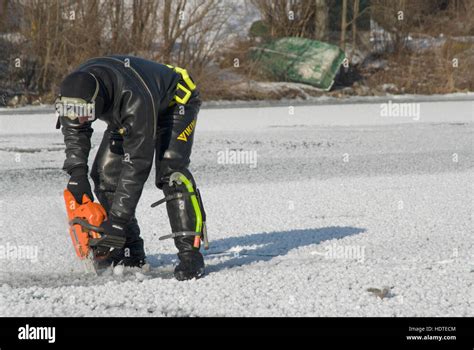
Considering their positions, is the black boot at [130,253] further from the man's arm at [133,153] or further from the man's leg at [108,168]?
the man's arm at [133,153]

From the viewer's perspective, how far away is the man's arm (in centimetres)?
494

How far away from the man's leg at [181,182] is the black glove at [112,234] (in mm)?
439

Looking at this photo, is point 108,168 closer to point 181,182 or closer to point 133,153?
point 181,182

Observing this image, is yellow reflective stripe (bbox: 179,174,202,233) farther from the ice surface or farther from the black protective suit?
the ice surface

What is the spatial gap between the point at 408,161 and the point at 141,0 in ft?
43.0

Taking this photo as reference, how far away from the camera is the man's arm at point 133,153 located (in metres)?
4.94

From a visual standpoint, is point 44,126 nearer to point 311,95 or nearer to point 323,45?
point 311,95

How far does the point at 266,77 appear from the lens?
24609mm

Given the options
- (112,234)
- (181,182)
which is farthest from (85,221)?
(181,182)

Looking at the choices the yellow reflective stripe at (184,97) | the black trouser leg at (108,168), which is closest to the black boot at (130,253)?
the black trouser leg at (108,168)

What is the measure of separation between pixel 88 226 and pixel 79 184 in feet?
0.84

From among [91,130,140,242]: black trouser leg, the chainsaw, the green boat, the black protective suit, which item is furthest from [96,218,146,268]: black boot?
the green boat

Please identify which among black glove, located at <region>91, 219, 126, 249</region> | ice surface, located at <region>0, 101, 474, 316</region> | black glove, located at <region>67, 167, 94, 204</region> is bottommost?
ice surface, located at <region>0, 101, 474, 316</region>

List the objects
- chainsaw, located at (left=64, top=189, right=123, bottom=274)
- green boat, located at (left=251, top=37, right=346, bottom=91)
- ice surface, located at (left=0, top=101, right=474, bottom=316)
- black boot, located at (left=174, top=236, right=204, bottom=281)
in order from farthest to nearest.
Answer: green boat, located at (left=251, top=37, right=346, bottom=91), black boot, located at (left=174, top=236, right=204, bottom=281), chainsaw, located at (left=64, top=189, right=123, bottom=274), ice surface, located at (left=0, top=101, right=474, bottom=316)
